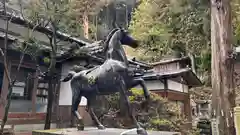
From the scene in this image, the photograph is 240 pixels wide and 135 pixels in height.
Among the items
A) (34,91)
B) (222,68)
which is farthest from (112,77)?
(34,91)

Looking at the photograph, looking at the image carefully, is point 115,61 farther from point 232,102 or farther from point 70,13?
point 70,13

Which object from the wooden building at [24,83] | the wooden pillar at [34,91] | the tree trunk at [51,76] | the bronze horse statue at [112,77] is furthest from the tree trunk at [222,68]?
the wooden pillar at [34,91]

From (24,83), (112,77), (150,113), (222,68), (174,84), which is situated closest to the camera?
(112,77)

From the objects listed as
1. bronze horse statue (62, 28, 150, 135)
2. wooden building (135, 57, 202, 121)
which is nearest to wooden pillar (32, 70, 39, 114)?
bronze horse statue (62, 28, 150, 135)

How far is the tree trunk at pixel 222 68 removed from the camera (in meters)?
5.31

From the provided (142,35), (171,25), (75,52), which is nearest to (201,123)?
(75,52)

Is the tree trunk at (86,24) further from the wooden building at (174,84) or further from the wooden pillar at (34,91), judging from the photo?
the wooden pillar at (34,91)

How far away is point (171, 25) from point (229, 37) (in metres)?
11.3

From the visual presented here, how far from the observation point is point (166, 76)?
33.7 ft

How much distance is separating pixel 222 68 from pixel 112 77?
3.14m

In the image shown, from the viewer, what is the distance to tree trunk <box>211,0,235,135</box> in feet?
17.4

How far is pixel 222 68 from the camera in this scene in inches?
218

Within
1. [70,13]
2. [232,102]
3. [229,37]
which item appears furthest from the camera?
[70,13]

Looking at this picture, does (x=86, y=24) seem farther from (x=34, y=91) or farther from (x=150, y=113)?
(x=150, y=113)
